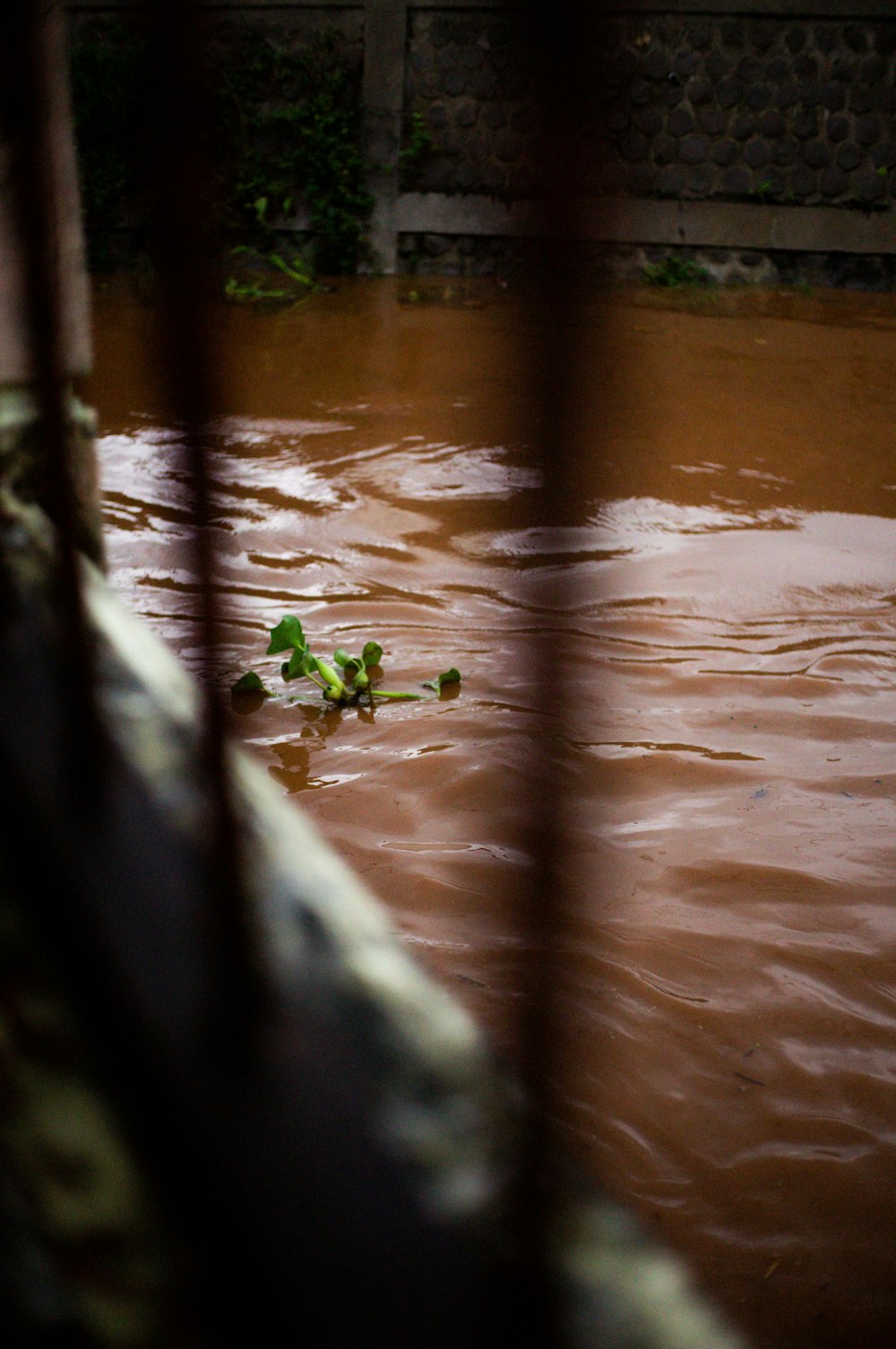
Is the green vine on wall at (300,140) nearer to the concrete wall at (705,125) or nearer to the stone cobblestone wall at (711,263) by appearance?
the concrete wall at (705,125)

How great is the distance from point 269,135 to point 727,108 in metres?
4.04

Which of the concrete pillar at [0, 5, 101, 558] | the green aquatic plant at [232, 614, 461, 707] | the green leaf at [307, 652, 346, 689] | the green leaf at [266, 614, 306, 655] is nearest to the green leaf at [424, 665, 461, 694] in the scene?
the green aquatic plant at [232, 614, 461, 707]

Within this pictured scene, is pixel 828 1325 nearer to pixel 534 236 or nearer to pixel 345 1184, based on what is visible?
pixel 345 1184

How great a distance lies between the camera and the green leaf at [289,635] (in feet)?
8.71

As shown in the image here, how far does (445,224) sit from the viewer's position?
368 inches

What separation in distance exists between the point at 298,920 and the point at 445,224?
32.0ft

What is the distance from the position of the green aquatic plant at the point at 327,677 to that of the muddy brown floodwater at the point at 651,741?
0.23 ft

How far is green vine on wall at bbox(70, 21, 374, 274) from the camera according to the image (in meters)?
9.06

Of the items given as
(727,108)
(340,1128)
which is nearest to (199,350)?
(340,1128)

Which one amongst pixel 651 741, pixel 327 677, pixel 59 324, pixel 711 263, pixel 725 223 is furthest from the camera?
pixel 711 263

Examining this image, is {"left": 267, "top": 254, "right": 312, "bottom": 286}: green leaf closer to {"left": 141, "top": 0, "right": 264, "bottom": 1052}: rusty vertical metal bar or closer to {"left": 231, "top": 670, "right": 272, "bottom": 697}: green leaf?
{"left": 231, "top": 670, "right": 272, "bottom": 697}: green leaf

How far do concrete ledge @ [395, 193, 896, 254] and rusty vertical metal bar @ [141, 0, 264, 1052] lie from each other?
927 centimetres

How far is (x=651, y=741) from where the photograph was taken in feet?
8.07

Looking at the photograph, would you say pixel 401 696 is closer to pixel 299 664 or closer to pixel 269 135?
pixel 299 664
